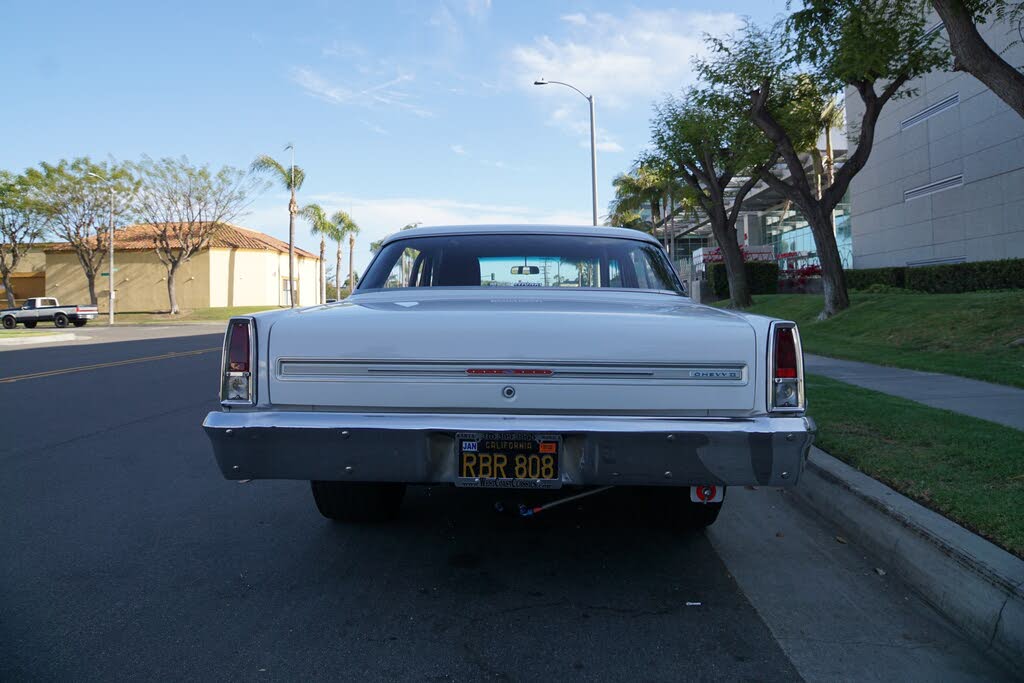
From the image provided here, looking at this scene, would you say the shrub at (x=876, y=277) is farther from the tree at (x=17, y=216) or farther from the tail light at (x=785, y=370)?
the tree at (x=17, y=216)

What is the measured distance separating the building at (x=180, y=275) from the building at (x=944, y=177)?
1501 inches

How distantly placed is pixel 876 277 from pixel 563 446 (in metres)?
26.5

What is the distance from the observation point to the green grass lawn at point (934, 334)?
10.8 metres

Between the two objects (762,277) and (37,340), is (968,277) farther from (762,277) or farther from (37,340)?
(37,340)

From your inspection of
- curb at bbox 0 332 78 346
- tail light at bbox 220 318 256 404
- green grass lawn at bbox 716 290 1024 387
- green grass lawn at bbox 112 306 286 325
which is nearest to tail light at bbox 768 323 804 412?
tail light at bbox 220 318 256 404

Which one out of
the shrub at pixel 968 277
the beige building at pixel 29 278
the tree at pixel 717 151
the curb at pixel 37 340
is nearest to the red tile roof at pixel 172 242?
the beige building at pixel 29 278

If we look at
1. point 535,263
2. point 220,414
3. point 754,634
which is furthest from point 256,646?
point 535,263

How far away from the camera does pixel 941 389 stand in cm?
878

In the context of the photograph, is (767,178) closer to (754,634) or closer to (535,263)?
(535,263)

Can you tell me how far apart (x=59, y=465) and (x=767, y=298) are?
82.9 feet

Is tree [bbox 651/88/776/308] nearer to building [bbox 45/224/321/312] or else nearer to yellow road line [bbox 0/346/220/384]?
yellow road line [bbox 0/346/220/384]

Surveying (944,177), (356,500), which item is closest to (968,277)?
(944,177)

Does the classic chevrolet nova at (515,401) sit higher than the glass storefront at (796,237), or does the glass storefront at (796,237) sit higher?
the glass storefront at (796,237)

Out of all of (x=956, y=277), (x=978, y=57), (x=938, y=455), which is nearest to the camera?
(x=938, y=455)
